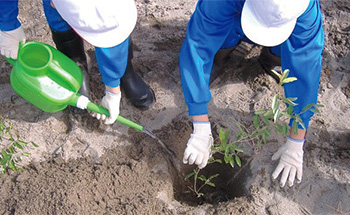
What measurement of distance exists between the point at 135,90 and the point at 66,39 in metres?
0.58

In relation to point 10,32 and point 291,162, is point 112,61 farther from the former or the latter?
point 291,162

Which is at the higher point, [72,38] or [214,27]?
[214,27]

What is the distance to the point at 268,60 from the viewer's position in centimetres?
245

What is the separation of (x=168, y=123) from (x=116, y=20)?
95 centimetres

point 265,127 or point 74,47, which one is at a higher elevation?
point 265,127

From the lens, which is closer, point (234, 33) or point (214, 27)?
point (214, 27)

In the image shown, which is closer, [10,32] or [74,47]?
[10,32]

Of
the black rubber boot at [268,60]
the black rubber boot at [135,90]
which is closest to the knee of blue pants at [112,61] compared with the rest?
the black rubber boot at [135,90]

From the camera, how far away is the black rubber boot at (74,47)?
91.0 inches

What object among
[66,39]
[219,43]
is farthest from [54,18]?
[219,43]

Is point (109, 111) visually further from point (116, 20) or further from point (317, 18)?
point (317, 18)

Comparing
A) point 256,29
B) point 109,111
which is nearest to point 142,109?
point 109,111

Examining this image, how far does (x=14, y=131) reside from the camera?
7.36 ft

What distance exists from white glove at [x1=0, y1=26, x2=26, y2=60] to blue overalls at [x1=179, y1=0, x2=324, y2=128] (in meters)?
1.03
